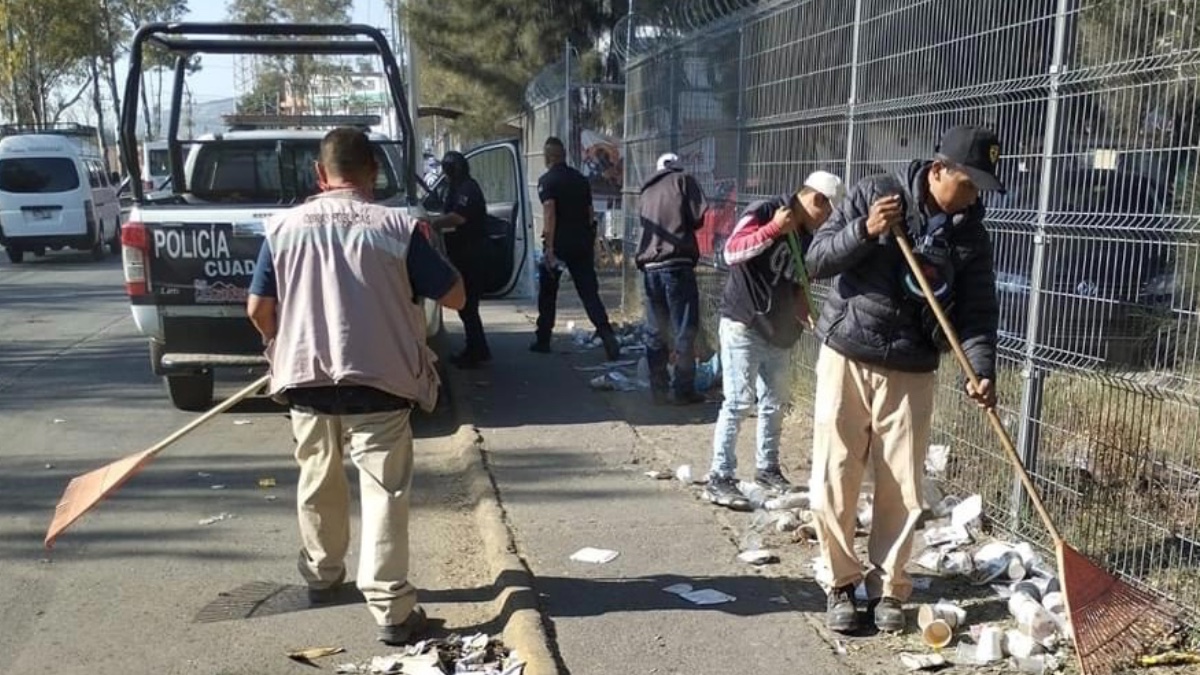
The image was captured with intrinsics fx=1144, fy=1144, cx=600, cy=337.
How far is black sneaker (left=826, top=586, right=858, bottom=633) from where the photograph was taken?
430cm

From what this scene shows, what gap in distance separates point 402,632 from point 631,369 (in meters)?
5.47

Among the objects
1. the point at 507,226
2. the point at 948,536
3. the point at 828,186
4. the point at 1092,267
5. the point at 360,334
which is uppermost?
the point at 828,186

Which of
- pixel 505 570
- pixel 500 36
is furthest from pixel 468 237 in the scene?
pixel 500 36

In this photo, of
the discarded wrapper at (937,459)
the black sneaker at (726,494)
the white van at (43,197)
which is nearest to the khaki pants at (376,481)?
the black sneaker at (726,494)

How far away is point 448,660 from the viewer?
4152 millimetres

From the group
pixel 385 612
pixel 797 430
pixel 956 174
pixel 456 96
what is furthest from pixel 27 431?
pixel 456 96

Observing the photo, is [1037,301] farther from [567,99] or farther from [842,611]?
[567,99]

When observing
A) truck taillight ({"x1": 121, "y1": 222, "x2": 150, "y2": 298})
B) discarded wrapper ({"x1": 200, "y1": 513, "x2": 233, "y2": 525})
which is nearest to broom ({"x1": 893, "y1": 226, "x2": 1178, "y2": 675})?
discarded wrapper ({"x1": 200, "y1": 513, "x2": 233, "y2": 525})

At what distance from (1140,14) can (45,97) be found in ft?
158

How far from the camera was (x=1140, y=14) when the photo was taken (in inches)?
173

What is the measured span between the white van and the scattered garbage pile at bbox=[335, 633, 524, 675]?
19.3 meters

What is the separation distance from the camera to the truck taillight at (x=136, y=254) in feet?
24.1

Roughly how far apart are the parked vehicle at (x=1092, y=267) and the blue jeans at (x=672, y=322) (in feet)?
9.49

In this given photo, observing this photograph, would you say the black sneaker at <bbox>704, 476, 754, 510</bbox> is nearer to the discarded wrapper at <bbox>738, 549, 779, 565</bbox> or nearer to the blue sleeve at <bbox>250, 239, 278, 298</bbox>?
the discarded wrapper at <bbox>738, 549, 779, 565</bbox>
